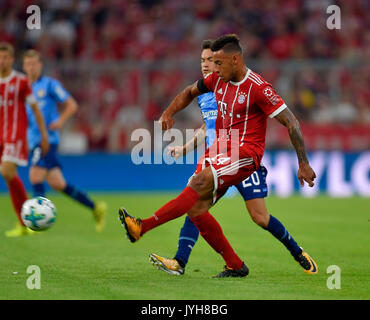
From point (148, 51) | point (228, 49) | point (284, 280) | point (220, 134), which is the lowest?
point (284, 280)

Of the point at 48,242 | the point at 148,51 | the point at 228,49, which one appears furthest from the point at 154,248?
the point at 148,51

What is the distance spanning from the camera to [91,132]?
747 inches

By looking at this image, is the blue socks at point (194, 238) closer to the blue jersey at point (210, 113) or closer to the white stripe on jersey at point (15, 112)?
the blue jersey at point (210, 113)

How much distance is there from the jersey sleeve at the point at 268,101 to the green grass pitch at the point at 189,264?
157 centimetres

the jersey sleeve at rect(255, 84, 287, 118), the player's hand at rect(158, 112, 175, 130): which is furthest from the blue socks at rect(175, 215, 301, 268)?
the jersey sleeve at rect(255, 84, 287, 118)

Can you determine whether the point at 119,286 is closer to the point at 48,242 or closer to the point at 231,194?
the point at 48,242

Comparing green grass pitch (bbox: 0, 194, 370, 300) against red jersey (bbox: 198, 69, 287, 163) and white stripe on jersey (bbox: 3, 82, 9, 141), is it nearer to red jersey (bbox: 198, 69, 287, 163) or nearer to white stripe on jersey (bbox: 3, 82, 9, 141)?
red jersey (bbox: 198, 69, 287, 163)

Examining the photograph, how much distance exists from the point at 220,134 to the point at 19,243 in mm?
4055

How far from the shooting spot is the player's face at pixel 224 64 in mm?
6902

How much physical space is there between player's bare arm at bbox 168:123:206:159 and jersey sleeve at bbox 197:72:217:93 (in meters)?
0.69

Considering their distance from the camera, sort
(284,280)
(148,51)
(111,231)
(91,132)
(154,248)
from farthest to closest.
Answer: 1. (148,51)
2. (91,132)
3. (111,231)
4. (154,248)
5. (284,280)

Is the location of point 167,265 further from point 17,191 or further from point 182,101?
point 17,191

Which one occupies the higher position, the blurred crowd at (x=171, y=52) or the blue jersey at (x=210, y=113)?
the blurred crowd at (x=171, y=52)

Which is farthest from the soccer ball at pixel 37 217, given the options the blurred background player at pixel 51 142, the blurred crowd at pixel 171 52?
the blurred crowd at pixel 171 52
